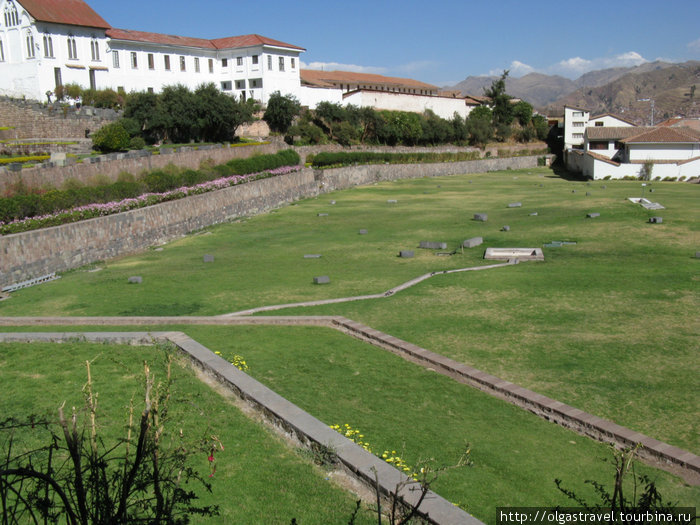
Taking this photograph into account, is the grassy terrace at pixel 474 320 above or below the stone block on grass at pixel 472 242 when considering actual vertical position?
below

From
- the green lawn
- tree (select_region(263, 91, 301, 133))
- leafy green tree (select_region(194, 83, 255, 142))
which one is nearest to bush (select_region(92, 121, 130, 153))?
leafy green tree (select_region(194, 83, 255, 142))

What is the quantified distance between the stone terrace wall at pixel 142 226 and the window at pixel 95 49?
23275 millimetres

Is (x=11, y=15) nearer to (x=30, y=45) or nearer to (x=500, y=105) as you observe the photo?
(x=30, y=45)

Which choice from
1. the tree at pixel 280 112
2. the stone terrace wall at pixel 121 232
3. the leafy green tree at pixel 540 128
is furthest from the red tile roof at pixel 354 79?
the stone terrace wall at pixel 121 232

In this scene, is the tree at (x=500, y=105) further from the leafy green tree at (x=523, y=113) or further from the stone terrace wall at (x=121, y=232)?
the stone terrace wall at (x=121, y=232)

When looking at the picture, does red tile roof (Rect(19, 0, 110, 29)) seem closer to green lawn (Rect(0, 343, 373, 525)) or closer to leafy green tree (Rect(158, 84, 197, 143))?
leafy green tree (Rect(158, 84, 197, 143))

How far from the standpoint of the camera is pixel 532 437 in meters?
7.15

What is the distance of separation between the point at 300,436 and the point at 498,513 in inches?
86.3

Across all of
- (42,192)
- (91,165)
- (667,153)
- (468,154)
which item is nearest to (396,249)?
(42,192)

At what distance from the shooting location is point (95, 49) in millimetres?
49688

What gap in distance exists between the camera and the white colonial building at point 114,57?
45.8 m

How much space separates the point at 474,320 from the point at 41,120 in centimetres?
3790

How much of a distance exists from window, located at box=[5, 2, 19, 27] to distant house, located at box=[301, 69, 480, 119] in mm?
24736

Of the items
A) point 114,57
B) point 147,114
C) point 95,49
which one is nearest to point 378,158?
point 147,114
